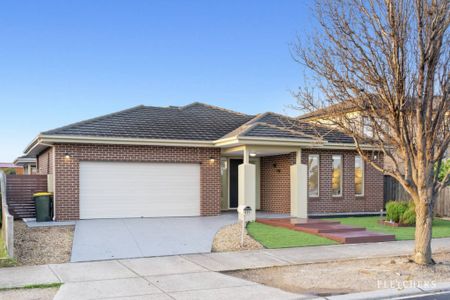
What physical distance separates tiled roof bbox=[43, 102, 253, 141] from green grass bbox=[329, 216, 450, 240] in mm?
6214

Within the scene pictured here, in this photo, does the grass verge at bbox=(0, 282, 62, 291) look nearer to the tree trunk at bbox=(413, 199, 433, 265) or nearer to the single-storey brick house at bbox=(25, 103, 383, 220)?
the tree trunk at bbox=(413, 199, 433, 265)

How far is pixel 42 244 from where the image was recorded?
10.9 m

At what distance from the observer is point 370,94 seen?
8906mm

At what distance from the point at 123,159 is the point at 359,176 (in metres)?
10.3

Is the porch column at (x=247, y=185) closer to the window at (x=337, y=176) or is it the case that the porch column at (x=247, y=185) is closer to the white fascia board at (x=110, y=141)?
the white fascia board at (x=110, y=141)

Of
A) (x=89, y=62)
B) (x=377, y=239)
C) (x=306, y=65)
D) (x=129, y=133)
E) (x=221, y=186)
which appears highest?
(x=89, y=62)

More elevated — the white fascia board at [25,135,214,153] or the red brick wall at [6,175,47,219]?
the white fascia board at [25,135,214,153]

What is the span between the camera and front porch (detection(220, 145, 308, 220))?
15.7 meters

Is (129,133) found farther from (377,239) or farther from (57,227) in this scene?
(377,239)

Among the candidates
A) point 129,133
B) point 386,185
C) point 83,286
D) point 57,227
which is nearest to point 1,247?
point 57,227

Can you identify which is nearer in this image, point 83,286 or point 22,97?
point 83,286

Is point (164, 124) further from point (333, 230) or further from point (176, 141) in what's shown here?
point (333, 230)

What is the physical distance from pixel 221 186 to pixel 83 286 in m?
11.5

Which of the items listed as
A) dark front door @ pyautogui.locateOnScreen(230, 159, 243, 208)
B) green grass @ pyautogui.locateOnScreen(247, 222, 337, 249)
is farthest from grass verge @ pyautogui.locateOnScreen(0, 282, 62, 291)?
dark front door @ pyautogui.locateOnScreen(230, 159, 243, 208)
